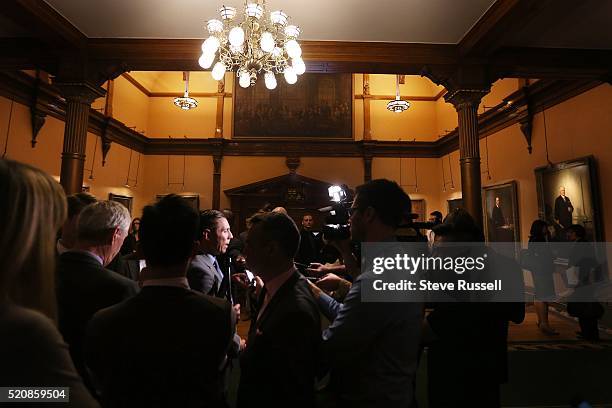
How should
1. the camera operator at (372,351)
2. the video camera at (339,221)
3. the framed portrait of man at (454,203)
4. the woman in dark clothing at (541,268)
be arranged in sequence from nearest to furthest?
the camera operator at (372,351) → the video camera at (339,221) → the woman in dark clothing at (541,268) → the framed portrait of man at (454,203)

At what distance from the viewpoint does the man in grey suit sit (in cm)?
225

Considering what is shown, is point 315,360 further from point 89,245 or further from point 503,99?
point 503,99

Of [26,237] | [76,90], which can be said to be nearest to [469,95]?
[26,237]

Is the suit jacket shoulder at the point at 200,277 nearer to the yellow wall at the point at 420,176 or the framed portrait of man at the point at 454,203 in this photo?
the framed portrait of man at the point at 454,203

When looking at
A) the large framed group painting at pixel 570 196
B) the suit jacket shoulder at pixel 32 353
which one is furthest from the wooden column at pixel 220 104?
the suit jacket shoulder at pixel 32 353

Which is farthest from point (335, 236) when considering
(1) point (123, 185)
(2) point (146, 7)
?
(1) point (123, 185)

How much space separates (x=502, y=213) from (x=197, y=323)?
8.29 meters

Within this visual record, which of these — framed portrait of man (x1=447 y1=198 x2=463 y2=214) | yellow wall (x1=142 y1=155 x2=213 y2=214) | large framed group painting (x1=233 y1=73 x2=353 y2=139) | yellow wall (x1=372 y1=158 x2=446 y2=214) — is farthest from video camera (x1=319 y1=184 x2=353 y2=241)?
yellow wall (x1=142 y1=155 x2=213 y2=214)

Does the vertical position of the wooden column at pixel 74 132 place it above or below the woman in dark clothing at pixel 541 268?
above

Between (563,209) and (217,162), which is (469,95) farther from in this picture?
(217,162)

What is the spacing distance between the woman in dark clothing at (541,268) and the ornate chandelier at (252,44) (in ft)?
14.4

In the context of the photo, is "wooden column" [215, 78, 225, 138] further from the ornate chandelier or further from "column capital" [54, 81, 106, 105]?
the ornate chandelier

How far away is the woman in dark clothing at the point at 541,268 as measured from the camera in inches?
208

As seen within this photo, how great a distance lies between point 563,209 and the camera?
Answer: 605cm
